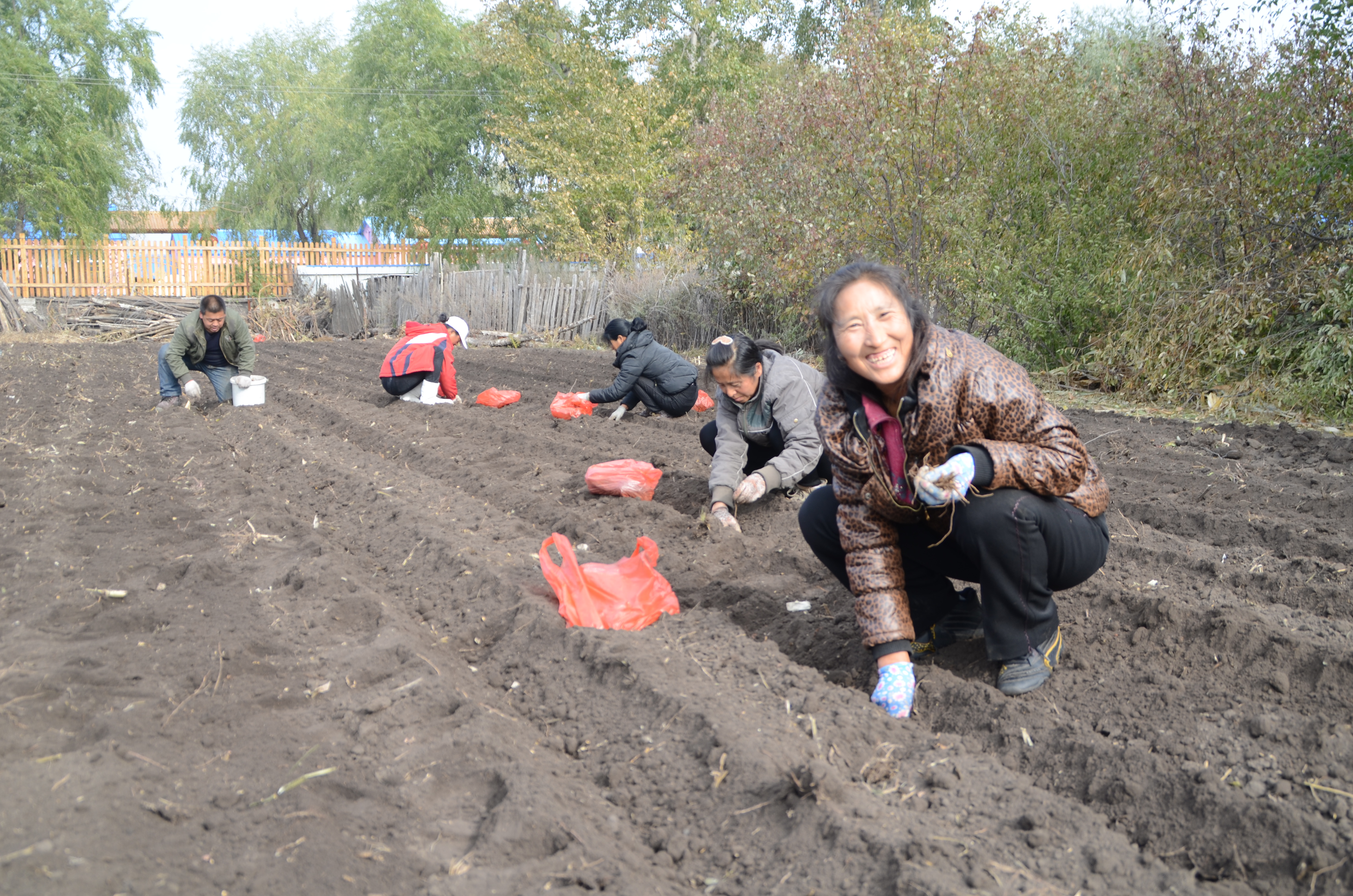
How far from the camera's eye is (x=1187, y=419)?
7.70 metres

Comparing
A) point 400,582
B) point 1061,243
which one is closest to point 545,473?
point 400,582

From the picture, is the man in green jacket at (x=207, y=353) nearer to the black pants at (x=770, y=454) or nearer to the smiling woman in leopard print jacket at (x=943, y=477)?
the black pants at (x=770, y=454)

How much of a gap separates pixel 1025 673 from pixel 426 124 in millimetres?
29233

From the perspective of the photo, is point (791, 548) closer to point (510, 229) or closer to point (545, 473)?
point (545, 473)

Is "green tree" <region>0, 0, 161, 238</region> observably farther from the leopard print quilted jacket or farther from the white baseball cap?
the leopard print quilted jacket

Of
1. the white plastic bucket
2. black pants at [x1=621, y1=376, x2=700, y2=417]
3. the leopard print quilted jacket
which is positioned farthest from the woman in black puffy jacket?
the leopard print quilted jacket

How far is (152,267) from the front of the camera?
2222 cm

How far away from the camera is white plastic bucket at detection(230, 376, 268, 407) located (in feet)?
28.1

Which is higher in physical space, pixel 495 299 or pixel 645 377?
pixel 495 299

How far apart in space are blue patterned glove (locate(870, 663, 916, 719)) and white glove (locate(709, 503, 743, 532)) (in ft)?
5.75

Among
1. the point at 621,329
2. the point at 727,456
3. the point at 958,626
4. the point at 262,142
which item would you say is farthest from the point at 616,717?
the point at 262,142

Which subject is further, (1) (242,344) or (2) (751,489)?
(1) (242,344)

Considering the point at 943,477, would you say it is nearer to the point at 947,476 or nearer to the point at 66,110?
the point at 947,476

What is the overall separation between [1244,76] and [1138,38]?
13.0 metres
